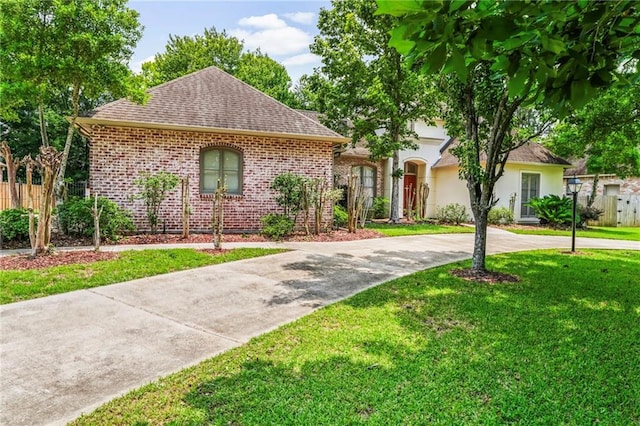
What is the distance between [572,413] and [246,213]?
10.4 metres

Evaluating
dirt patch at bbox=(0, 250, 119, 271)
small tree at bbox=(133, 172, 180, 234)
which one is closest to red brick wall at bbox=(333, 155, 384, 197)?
small tree at bbox=(133, 172, 180, 234)

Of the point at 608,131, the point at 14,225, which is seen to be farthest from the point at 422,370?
the point at 608,131

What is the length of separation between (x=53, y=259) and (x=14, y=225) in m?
2.46

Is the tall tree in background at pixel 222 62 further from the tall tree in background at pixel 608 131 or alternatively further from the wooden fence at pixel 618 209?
the wooden fence at pixel 618 209

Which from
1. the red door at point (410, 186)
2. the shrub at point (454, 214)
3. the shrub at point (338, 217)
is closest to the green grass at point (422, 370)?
the shrub at point (338, 217)

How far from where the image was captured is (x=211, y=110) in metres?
12.5

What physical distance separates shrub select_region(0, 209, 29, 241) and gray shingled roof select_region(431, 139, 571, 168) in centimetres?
1686

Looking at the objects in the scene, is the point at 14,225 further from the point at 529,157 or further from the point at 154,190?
the point at 529,157

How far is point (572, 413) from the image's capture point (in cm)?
296

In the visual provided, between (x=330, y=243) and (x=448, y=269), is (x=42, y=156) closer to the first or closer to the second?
(x=330, y=243)

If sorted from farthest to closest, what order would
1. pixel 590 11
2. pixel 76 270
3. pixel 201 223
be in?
pixel 201 223 < pixel 76 270 < pixel 590 11

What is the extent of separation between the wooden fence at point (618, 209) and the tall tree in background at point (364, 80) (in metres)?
12.0

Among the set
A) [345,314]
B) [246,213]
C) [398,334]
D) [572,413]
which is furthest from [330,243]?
[572,413]

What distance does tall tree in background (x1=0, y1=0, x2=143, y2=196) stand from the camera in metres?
8.94
